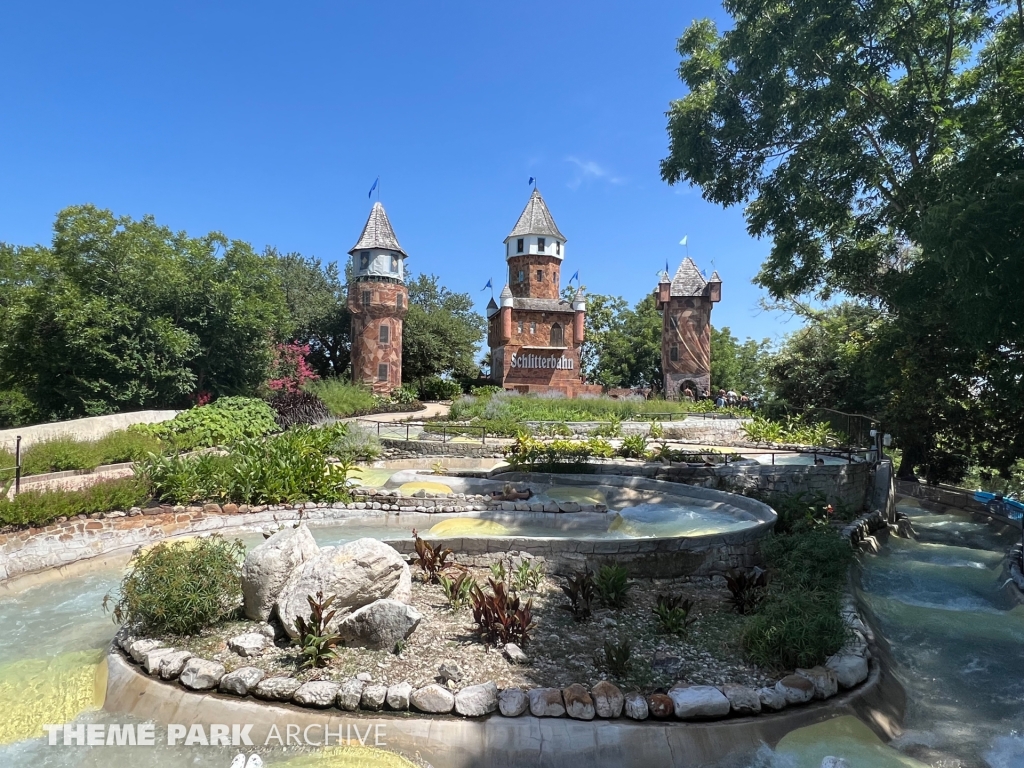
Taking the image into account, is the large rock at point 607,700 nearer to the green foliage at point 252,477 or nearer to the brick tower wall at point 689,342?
the green foliage at point 252,477

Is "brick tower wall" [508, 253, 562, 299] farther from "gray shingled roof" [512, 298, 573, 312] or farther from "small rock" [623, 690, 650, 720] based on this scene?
"small rock" [623, 690, 650, 720]

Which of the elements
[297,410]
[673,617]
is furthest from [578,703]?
[297,410]

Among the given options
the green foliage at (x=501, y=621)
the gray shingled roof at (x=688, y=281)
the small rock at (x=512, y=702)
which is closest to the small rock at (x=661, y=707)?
the small rock at (x=512, y=702)

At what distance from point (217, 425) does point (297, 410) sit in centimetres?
493

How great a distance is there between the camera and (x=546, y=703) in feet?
15.2

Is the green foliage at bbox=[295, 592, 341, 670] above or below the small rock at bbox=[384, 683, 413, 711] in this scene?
above

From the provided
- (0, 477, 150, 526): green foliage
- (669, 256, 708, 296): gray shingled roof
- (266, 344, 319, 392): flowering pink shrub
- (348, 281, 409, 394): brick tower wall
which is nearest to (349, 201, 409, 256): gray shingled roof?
(348, 281, 409, 394): brick tower wall

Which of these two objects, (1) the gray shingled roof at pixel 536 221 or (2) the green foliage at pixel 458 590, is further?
(1) the gray shingled roof at pixel 536 221

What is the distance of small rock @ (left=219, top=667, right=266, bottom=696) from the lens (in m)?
4.86

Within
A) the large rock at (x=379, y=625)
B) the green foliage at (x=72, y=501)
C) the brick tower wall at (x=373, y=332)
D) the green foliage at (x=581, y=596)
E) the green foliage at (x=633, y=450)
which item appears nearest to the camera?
the large rock at (x=379, y=625)

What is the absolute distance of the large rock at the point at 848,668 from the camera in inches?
207

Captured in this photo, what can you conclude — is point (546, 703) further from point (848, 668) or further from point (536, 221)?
point (536, 221)

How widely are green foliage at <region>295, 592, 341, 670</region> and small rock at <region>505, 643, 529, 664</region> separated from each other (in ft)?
5.11

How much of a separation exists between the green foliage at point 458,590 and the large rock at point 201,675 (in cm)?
241
